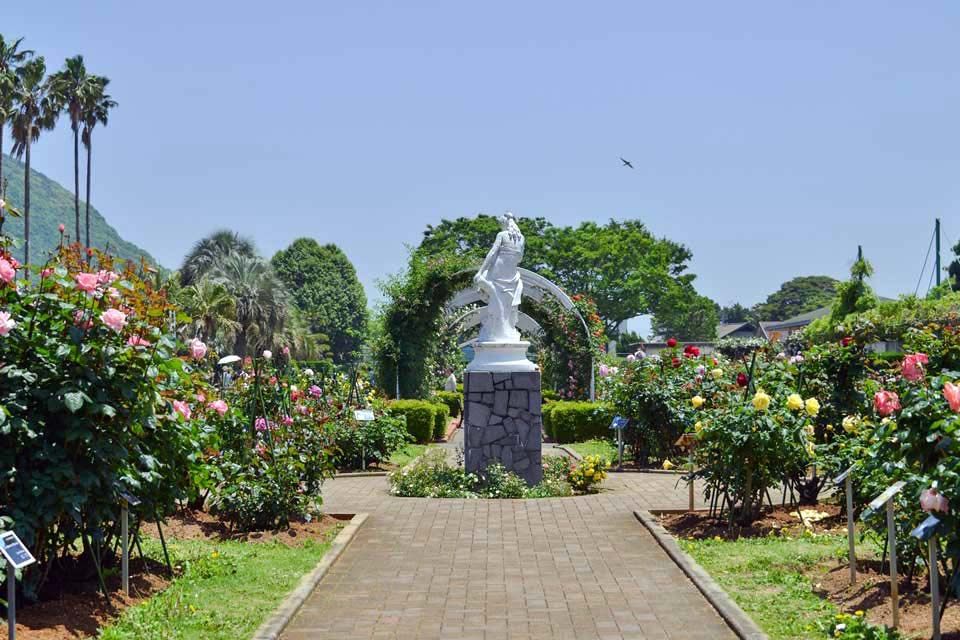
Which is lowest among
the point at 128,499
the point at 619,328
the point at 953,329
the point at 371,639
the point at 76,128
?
the point at 371,639

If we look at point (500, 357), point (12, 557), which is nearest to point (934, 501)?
point (12, 557)

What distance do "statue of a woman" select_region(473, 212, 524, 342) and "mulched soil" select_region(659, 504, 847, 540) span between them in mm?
4484

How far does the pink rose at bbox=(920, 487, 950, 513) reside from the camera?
5.39m

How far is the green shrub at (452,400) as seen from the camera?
30.3 m

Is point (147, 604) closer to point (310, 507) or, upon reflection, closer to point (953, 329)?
point (310, 507)

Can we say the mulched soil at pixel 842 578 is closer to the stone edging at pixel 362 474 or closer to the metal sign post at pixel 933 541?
the metal sign post at pixel 933 541

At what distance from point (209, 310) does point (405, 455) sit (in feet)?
62.4

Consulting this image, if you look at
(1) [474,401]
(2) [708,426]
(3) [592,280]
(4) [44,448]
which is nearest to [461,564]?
(2) [708,426]

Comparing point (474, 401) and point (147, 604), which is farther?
point (474, 401)

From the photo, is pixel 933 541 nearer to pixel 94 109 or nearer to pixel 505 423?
pixel 505 423

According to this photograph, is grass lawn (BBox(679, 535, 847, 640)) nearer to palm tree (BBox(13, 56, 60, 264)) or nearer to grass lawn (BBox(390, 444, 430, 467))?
grass lawn (BBox(390, 444, 430, 467))

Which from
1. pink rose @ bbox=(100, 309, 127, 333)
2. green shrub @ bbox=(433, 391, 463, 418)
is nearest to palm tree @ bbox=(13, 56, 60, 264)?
green shrub @ bbox=(433, 391, 463, 418)

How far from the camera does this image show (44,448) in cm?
641

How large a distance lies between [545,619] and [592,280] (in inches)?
1961
